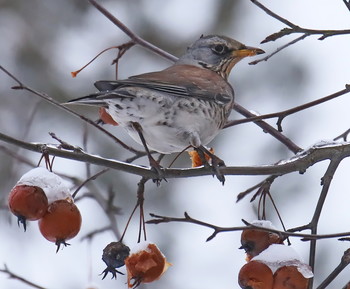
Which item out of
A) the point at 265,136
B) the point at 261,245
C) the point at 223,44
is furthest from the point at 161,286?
the point at 261,245

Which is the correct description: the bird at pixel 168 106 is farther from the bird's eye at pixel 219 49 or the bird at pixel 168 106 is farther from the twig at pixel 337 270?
the twig at pixel 337 270

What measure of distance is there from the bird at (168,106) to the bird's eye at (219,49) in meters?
0.27

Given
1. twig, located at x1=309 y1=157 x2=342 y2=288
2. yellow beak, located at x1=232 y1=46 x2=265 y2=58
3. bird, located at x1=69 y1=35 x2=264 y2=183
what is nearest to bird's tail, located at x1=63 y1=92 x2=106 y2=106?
bird, located at x1=69 y1=35 x2=264 y2=183

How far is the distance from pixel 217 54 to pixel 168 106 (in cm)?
79

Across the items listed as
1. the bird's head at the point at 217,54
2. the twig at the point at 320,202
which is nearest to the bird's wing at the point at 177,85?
the bird's head at the point at 217,54

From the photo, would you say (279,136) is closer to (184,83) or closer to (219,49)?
(184,83)

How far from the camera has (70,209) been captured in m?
2.45

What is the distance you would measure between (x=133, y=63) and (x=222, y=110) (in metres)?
5.67

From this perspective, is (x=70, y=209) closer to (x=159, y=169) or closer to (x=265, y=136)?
(x=159, y=169)

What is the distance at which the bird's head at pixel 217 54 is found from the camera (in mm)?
3521

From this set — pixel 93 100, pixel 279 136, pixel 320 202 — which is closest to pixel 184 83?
pixel 279 136

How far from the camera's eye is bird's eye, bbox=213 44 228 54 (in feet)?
11.6

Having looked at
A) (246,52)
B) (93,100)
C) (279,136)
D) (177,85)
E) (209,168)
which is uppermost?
(246,52)

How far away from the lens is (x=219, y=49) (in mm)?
3555
